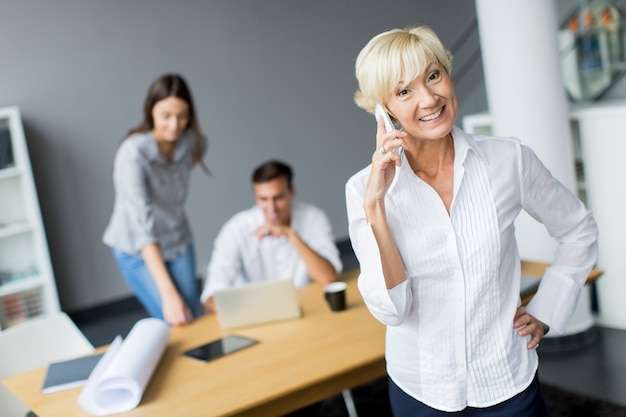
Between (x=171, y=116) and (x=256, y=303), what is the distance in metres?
1.00

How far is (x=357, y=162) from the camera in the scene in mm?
7402

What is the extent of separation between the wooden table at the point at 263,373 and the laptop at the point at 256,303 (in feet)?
0.11

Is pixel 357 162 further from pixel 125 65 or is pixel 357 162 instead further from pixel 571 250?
pixel 571 250

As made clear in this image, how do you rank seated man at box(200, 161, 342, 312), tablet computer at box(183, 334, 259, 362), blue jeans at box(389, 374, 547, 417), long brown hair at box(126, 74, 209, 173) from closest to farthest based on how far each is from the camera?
blue jeans at box(389, 374, 547, 417) < tablet computer at box(183, 334, 259, 362) < long brown hair at box(126, 74, 209, 173) < seated man at box(200, 161, 342, 312)

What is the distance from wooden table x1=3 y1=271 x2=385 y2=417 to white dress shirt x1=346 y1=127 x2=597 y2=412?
1.86ft

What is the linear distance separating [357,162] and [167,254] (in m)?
3.97

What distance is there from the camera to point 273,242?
11.7 feet

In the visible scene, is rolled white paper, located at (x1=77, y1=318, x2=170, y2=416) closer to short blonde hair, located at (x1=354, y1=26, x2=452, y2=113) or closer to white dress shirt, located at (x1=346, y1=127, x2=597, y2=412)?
white dress shirt, located at (x1=346, y1=127, x2=597, y2=412)

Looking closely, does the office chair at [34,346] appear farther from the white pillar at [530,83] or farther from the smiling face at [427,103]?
the white pillar at [530,83]

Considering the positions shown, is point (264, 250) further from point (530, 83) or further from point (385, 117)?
point (385, 117)

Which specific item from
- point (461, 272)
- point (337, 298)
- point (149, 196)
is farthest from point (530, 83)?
point (461, 272)

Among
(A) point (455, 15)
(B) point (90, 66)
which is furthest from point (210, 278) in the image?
(A) point (455, 15)

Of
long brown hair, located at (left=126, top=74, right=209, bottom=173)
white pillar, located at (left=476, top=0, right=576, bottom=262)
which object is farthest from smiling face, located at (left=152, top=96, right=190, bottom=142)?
white pillar, located at (left=476, top=0, right=576, bottom=262)

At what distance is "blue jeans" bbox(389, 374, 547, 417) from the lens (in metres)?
1.63
